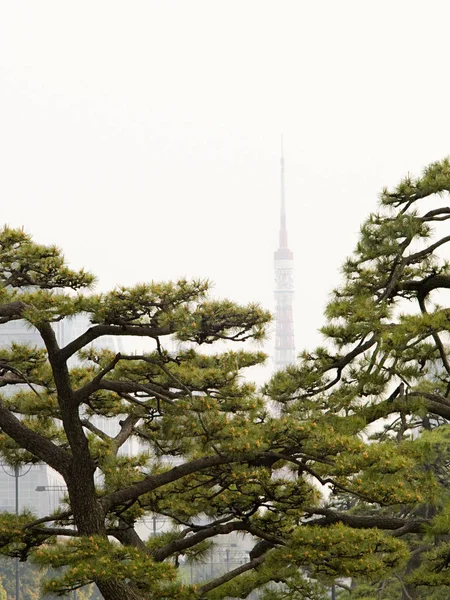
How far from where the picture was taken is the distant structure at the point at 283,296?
424 feet

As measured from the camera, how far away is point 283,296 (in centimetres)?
13238

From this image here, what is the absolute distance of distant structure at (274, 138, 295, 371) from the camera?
129 m

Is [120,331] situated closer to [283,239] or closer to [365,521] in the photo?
[365,521]

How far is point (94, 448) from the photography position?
11.9 metres

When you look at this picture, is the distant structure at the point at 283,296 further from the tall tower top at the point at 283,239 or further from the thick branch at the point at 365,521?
the thick branch at the point at 365,521

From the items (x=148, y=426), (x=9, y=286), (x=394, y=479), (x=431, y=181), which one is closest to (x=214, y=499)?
(x=148, y=426)

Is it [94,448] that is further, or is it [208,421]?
[94,448]

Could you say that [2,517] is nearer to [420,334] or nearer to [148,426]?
[148,426]

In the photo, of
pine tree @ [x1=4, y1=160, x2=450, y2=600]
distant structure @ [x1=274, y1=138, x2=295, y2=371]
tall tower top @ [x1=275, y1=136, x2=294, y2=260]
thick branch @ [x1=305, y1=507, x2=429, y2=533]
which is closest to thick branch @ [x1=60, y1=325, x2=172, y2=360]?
pine tree @ [x1=4, y1=160, x2=450, y2=600]

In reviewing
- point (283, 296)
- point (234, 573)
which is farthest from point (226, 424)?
point (283, 296)

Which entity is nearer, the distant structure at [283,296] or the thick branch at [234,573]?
the thick branch at [234,573]

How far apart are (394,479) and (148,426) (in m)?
2.88

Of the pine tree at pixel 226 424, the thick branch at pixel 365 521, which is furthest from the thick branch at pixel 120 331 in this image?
the thick branch at pixel 365 521

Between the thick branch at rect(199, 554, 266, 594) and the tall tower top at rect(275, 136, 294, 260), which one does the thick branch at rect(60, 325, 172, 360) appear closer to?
the thick branch at rect(199, 554, 266, 594)
